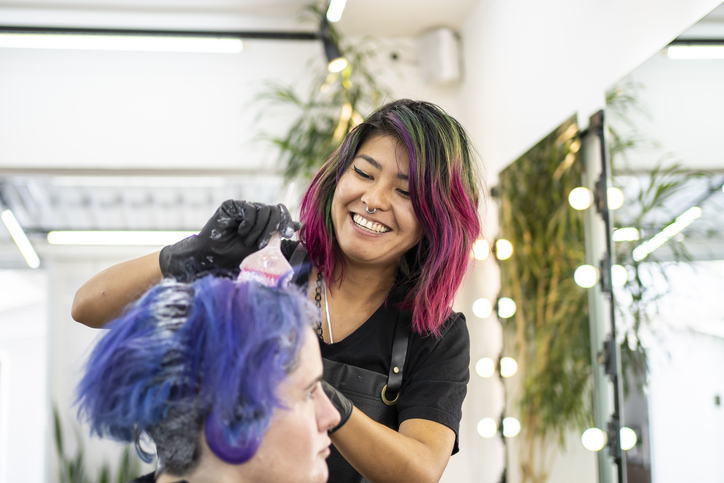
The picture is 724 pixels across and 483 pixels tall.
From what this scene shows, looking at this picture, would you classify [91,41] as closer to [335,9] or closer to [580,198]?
[335,9]

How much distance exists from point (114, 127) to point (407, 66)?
178 cm

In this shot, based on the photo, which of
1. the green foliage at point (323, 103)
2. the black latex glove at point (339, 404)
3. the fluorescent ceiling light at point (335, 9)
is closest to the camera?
the black latex glove at point (339, 404)

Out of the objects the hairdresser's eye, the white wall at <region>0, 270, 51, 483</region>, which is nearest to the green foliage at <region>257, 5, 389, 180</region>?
the white wall at <region>0, 270, 51, 483</region>

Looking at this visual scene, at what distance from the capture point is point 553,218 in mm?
2475

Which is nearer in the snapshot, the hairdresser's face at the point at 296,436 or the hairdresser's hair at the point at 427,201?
the hairdresser's face at the point at 296,436

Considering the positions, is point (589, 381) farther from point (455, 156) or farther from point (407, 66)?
point (407, 66)

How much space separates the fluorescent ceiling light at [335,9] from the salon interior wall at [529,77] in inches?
31.3

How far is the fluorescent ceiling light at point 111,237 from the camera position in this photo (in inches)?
153

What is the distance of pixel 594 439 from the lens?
2105mm

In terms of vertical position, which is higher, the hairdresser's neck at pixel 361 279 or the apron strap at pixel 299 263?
the apron strap at pixel 299 263

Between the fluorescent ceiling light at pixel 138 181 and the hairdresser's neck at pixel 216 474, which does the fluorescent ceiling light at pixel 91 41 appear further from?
the hairdresser's neck at pixel 216 474

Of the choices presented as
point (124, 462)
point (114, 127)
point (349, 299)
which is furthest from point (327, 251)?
point (124, 462)

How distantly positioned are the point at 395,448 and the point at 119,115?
121 inches

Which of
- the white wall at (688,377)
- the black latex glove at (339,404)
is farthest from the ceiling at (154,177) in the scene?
the black latex glove at (339,404)
